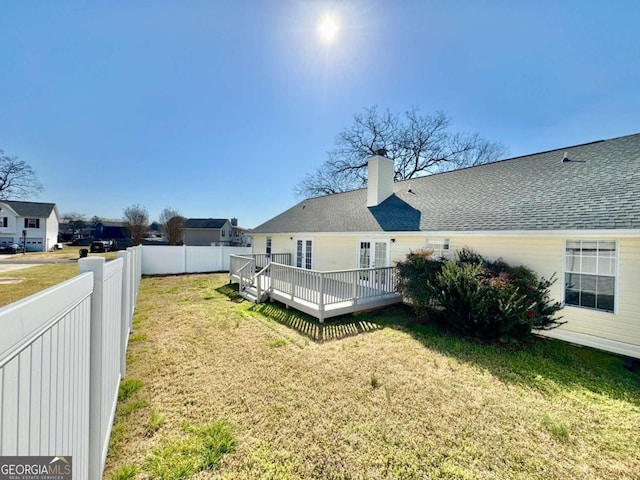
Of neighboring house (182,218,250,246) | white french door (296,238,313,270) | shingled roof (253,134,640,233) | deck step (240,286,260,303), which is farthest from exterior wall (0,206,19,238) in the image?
shingled roof (253,134,640,233)

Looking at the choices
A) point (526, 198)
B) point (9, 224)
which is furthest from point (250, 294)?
point (9, 224)

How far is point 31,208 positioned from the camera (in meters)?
36.5

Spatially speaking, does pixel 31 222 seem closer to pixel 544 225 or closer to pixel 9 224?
pixel 9 224

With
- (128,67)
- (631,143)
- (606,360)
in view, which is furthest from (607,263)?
(128,67)

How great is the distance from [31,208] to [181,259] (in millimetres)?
38603

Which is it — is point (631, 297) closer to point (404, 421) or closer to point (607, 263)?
point (607, 263)

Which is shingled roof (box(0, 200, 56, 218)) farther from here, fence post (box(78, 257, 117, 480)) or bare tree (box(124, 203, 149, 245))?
fence post (box(78, 257, 117, 480))

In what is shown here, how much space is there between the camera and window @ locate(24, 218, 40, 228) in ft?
116

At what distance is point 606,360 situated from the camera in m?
5.44

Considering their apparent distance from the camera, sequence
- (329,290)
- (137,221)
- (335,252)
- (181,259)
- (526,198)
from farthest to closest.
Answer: (137,221)
(181,259)
(335,252)
(526,198)
(329,290)

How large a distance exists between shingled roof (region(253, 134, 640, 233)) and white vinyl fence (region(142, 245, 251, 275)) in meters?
7.38

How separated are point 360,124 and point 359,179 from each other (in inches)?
194

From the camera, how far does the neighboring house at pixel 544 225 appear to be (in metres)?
5.73

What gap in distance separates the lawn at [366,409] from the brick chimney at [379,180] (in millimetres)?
7784
